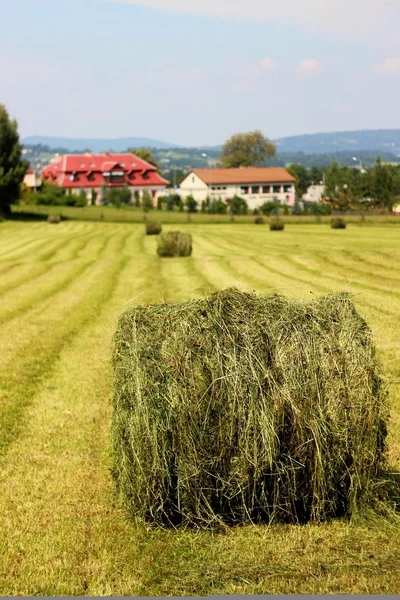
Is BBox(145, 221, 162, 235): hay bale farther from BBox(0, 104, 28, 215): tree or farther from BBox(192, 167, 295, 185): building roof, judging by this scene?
BBox(192, 167, 295, 185): building roof

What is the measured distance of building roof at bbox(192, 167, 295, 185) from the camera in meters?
123

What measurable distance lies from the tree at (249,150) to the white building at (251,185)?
30893 millimetres

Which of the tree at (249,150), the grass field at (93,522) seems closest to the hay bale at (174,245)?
the grass field at (93,522)

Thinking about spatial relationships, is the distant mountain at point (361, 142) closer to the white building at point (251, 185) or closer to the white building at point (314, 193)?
the white building at point (251, 185)

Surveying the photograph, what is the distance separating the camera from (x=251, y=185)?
124 m

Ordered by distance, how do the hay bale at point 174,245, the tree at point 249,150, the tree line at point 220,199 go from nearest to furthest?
the hay bale at point 174,245 < the tree line at point 220,199 < the tree at point 249,150

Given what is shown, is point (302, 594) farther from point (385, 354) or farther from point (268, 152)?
point (268, 152)

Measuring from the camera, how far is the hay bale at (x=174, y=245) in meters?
31.9

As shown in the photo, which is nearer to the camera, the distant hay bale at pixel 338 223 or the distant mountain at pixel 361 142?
the distant mountain at pixel 361 142

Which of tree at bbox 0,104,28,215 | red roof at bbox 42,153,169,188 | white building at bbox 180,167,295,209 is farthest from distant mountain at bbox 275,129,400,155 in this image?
red roof at bbox 42,153,169,188

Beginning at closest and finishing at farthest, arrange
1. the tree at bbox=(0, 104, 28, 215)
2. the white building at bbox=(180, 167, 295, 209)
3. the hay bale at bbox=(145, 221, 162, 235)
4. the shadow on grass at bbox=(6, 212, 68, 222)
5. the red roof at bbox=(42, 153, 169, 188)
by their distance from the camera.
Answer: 1. the hay bale at bbox=(145, 221, 162, 235)
2. the tree at bbox=(0, 104, 28, 215)
3. the shadow on grass at bbox=(6, 212, 68, 222)
4. the white building at bbox=(180, 167, 295, 209)
5. the red roof at bbox=(42, 153, 169, 188)

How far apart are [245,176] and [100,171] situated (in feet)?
71.1

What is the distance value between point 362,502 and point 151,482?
68.4 inches

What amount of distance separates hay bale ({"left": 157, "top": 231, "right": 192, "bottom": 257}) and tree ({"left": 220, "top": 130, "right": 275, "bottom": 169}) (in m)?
127
